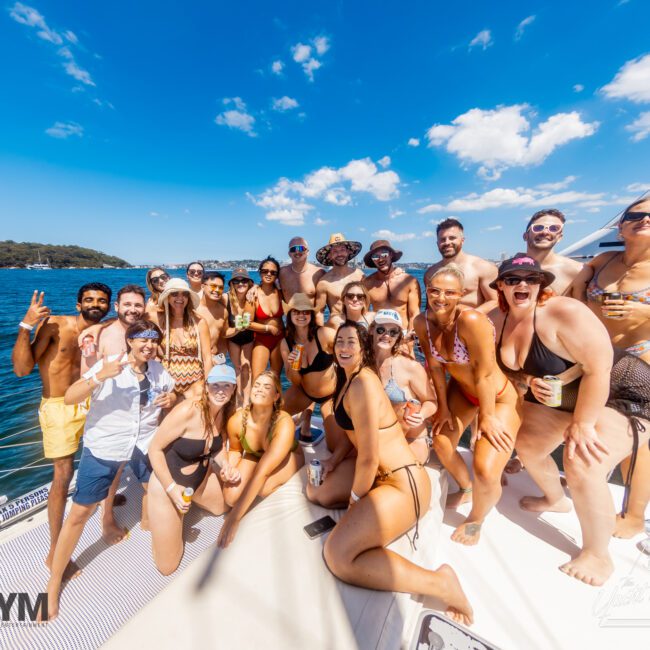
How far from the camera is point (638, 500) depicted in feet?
8.75

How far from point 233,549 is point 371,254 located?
4.16m

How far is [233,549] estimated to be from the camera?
2197mm

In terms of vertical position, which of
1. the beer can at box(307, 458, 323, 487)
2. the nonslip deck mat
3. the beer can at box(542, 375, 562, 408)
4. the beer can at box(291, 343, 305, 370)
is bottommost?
the nonslip deck mat

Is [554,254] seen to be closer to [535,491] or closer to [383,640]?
[535,491]

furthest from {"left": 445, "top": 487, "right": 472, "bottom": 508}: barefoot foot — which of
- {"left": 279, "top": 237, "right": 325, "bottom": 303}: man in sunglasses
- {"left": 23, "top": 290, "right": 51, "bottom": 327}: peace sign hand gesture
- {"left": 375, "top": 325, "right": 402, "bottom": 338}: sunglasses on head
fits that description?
{"left": 23, "top": 290, "right": 51, "bottom": 327}: peace sign hand gesture

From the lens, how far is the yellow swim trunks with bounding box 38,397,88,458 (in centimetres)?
291

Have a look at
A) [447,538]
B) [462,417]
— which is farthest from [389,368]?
[447,538]

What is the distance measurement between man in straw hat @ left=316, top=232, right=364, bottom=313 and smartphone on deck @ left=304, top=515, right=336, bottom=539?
10.7ft

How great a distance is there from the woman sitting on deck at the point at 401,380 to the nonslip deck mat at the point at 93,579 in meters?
2.25

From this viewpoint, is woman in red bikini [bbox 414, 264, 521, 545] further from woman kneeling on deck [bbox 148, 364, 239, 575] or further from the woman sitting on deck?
woman kneeling on deck [bbox 148, 364, 239, 575]

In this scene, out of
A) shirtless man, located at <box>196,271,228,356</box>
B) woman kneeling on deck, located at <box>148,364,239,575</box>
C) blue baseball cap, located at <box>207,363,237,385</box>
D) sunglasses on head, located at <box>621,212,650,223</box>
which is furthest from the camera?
shirtless man, located at <box>196,271,228,356</box>

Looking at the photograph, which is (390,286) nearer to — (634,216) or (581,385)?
(634,216)

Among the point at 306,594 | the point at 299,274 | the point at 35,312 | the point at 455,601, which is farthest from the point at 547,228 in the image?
the point at 35,312

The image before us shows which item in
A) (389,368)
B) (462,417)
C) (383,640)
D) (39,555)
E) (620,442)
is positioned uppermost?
(389,368)
